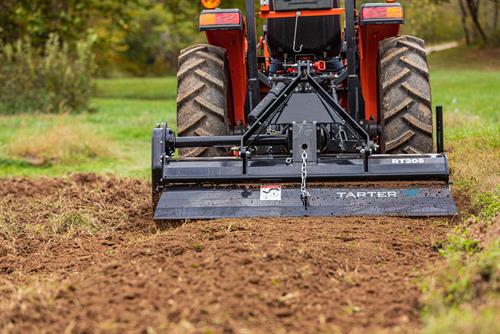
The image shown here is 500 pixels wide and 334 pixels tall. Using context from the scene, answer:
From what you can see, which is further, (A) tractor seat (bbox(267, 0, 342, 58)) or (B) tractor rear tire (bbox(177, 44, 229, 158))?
(A) tractor seat (bbox(267, 0, 342, 58))

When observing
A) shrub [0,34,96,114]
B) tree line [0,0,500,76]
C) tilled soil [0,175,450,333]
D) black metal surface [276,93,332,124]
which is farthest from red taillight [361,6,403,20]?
tree line [0,0,500,76]

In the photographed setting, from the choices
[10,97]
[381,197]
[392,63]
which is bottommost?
[10,97]

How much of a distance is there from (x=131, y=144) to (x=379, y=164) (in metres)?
8.48

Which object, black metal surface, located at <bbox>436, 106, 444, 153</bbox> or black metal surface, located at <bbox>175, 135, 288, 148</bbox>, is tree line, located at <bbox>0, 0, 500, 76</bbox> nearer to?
black metal surface, located at <bbox>175, 135, 288, 148</bbox>

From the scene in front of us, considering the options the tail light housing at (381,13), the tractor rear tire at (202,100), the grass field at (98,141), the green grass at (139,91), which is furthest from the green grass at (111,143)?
the green grass at (139,91)

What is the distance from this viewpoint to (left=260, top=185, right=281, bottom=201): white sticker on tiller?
6195mm

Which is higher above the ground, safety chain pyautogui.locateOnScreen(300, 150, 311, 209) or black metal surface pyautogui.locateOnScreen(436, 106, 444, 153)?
black metal surface pyautogui.locateOnScreen(436, 106, 444, 153)

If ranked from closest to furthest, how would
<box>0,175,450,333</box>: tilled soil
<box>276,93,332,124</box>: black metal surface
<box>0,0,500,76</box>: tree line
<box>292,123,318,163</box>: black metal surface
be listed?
<box>0,175,450,333</box>: tilled soil < <box>292,123,318,163</box>: black metal surface < <box>276,93,332,124</box>: black metal surface < <box>0,0,500,76</box>: tree line

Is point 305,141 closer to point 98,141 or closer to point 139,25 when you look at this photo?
point 98,141

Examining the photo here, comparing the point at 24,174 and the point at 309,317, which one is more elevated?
the point at 309,317

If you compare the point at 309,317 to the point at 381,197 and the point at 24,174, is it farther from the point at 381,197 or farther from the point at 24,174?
the point at 24,174

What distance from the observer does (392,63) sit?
715 cm

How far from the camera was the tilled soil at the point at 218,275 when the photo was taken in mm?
3666

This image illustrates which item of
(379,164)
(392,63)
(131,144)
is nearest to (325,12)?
(392,63)
